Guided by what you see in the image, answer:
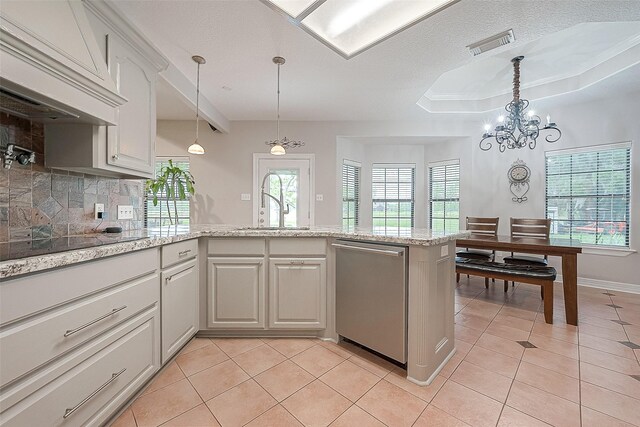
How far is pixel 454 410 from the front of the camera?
1.40 meters

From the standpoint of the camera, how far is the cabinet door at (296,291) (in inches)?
82.1

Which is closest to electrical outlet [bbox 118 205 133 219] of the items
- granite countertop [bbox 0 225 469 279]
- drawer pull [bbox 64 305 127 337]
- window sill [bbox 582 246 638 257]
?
granite countertop [bbox 0 225 469 279]

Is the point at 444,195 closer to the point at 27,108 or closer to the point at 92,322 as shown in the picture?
the point at 92,322

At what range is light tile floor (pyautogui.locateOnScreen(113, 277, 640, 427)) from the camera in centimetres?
135

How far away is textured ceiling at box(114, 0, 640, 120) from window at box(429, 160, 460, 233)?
178 centimetres

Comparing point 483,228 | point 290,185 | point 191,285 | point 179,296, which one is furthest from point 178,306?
point 483,228

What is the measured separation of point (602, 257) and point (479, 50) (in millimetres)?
3563

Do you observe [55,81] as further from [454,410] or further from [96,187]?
[454,410]

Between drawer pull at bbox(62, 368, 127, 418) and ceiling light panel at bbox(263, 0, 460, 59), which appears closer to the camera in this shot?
drawer pull at bbox(62, 368, 127, 418)

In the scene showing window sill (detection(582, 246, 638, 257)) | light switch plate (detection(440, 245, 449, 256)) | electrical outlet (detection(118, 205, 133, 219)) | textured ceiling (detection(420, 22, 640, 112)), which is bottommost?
window sill (detection(582, 246, 638, 257))

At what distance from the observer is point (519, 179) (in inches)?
170

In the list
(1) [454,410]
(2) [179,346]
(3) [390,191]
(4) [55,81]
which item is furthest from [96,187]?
(3) [390,191]

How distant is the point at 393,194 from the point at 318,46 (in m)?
3.57

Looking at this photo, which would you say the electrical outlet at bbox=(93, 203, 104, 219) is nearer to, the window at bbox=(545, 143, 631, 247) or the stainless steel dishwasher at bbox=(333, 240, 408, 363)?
the stainless steel dishwasher at bbox=(333, 240, 408, 363)
